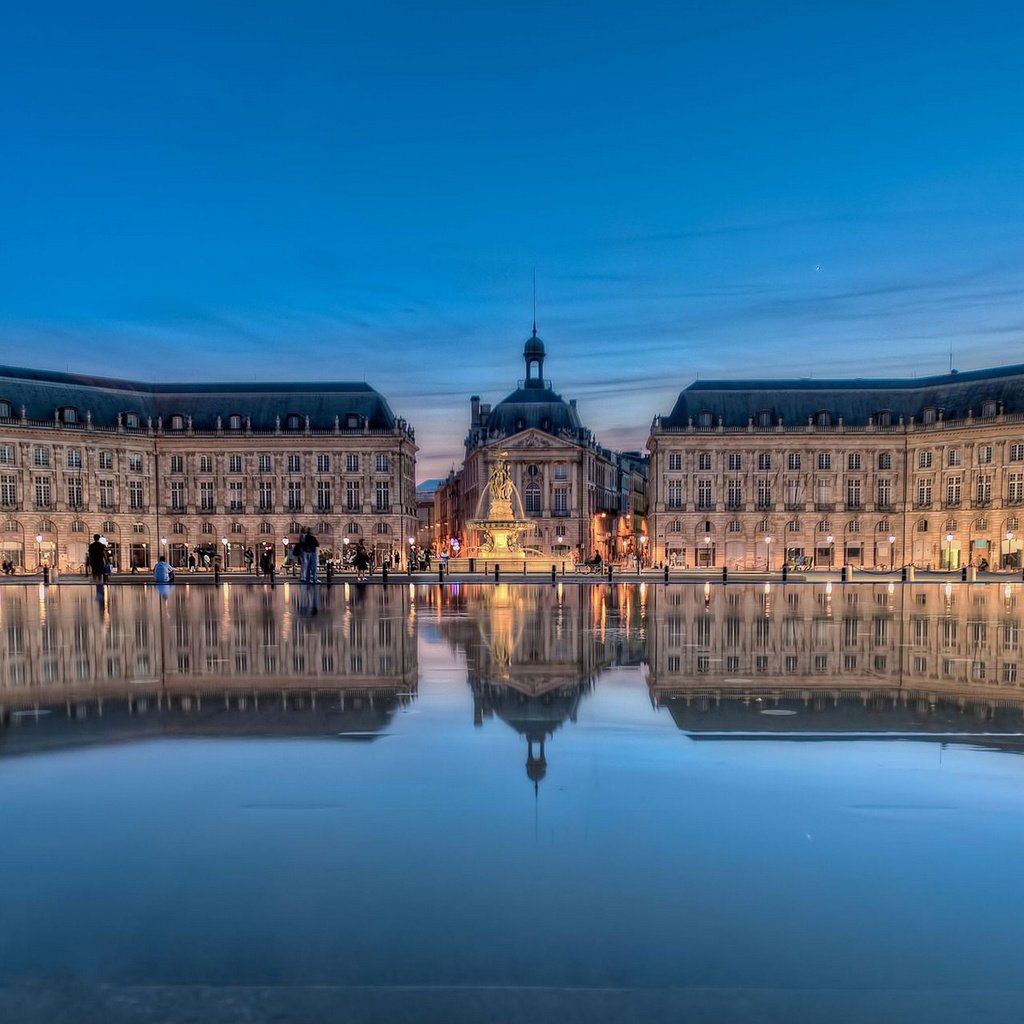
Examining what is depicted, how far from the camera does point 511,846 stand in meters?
4.40

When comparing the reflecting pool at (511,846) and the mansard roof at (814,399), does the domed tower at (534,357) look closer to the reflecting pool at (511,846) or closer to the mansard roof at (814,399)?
the mansard roof at (814,399)

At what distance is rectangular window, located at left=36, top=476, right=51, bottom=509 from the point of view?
75.2m

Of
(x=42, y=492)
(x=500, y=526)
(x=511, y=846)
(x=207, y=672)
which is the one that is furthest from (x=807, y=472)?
(x=511, y=846)

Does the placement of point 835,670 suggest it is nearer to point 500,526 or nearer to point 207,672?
point 207,672

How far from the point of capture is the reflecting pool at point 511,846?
10.2 feet

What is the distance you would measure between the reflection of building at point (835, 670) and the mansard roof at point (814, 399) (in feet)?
215

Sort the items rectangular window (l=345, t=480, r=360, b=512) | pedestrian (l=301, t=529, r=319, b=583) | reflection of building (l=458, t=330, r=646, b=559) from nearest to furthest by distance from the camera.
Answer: pedestrian (l=301, t=529, r=319, b=583) → rectangular window (l=345, t=480, r=360, b=512) → reflection of building (l=458, t=330, r=646, b=559)

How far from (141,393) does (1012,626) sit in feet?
278

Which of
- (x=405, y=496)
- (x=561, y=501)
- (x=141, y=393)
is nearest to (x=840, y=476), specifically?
(x=561, y=501)

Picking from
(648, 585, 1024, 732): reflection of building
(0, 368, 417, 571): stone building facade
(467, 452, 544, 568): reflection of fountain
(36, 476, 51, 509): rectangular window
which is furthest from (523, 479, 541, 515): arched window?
(648, 585, 1024, 732): reflection of building

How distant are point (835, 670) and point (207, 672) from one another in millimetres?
8351

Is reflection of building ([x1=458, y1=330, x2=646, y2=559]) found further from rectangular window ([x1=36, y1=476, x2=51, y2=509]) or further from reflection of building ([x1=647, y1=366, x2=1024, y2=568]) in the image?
rectangular window ([x1=36, y1=476, x2=51, y2=509])

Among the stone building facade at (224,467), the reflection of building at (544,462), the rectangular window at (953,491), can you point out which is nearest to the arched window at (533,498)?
the reflection of building at (544,462)

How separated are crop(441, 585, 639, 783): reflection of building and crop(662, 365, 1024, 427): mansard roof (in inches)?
2532
